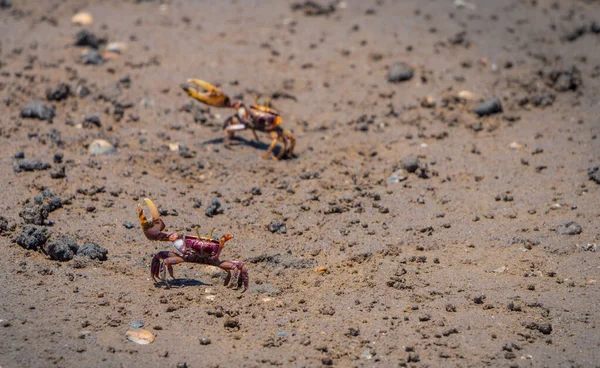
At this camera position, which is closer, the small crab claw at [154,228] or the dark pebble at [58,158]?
the small crab claw at [154,228]

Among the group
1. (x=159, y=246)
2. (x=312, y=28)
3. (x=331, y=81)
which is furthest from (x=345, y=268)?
(x=312, y=28)

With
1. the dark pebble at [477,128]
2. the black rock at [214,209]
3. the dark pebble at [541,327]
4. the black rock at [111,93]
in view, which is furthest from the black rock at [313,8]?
the dark pebble at [541,327]

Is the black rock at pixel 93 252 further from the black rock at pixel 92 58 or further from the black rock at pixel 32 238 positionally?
the black rock at pixel 92 58

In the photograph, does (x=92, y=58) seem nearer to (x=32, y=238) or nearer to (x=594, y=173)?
(x=32, y=238)

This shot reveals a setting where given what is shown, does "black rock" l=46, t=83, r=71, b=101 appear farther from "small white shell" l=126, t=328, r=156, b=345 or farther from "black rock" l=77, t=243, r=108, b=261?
"small white shell" l=126, t=328, r=156, b=345

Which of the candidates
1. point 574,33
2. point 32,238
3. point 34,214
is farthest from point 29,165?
point 574,33

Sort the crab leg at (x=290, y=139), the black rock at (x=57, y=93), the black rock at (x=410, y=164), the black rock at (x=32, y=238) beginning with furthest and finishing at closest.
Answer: the black rock at (x=57, y=93), the crab leg at (x=290, y=139), the black rock at (x=410, y=164), the black rock at (x=32, y=238)

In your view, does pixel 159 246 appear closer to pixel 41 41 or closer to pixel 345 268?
pixel 345 268

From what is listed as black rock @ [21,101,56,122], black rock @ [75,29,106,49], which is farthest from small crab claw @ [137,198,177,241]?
black rock @ [75,29,106,49]
